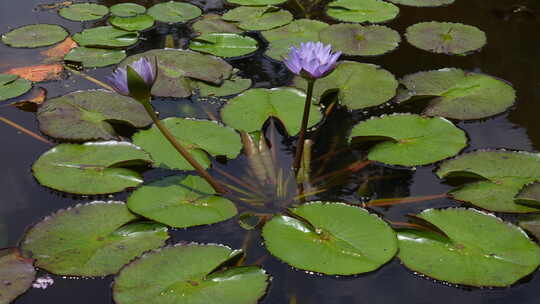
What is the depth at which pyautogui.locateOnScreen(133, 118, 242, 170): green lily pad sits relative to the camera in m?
2.48

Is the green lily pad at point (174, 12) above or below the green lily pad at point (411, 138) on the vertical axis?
above

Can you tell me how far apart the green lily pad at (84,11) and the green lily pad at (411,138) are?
2.17 m

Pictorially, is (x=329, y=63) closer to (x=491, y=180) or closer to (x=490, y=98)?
(x=491, y=180)

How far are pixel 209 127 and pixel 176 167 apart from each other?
307mm

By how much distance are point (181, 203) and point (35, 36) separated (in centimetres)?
206

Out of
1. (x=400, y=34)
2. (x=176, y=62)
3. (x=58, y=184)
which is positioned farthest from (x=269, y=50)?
(x=58, y=184)

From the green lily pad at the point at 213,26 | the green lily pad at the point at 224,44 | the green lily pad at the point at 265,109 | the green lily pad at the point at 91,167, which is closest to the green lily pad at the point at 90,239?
the green lily pad at the point at 91,167

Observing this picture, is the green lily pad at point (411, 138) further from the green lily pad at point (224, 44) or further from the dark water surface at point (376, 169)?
the green lily pad at point (224, 44)

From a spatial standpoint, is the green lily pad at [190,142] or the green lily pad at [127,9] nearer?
the green lily pad at [190,142]

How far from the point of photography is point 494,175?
7.70 feet

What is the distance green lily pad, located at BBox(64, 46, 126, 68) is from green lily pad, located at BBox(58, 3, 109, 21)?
1.59 ft

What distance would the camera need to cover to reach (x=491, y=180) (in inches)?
91.4

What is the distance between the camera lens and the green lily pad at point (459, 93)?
2820 millimetres

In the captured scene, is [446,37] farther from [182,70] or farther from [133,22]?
[133,22]
